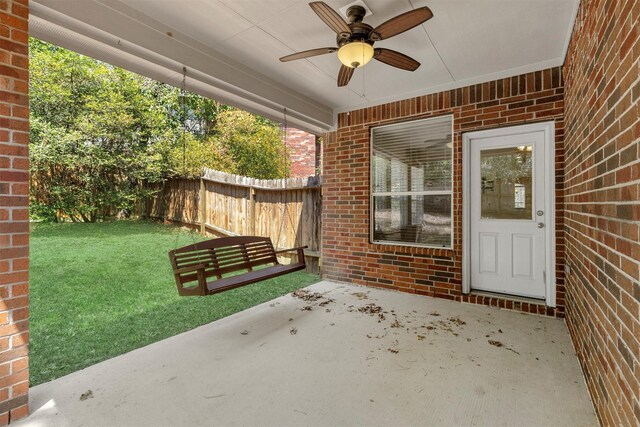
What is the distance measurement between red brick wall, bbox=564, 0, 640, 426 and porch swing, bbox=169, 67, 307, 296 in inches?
Answer: 102

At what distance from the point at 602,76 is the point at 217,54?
3.12 m

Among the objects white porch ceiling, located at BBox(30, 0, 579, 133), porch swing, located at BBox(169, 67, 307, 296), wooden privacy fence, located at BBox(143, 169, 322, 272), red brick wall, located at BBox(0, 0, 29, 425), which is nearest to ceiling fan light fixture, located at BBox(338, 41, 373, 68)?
white porch ceiling, located at BBox(30, 0, 579, 133)

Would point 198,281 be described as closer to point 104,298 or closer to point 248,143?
point 104,298

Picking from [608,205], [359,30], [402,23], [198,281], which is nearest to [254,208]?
[198,281]

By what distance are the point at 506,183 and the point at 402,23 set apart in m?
2.39

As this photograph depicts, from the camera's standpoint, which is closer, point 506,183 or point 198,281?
point 198,281

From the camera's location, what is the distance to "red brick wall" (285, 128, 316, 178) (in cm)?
1141

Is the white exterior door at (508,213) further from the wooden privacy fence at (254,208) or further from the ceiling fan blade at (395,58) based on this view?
the wooden privacy fence at (254,208)

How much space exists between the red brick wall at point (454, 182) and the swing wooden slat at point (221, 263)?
1.25 meters

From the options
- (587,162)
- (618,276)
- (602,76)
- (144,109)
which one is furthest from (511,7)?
(144,109)

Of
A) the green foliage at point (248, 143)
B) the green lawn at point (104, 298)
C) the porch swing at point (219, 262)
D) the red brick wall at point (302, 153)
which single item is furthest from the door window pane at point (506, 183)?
the red brick wall at point (302, 153)

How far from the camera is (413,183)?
423 cm

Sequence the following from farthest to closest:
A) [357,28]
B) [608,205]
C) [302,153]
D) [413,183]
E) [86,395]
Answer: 1. [302,153]
2. [413,183]
3. [357,28]
4. [86,395]
5. [608,205]

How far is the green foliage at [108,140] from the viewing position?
660 centimetres
